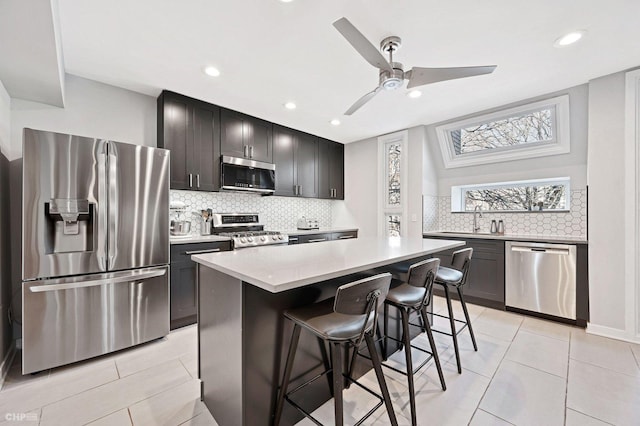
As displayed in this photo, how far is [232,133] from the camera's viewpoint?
354cm

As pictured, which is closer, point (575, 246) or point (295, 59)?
point (295, 59)

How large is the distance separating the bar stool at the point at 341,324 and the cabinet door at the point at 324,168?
3512 millimetres

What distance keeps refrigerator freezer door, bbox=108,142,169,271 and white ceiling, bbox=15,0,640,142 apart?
0.84m

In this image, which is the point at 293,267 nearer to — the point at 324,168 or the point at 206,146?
the point at 206,146

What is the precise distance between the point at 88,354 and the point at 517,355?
3.59 m

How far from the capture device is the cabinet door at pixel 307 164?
4.44 meters

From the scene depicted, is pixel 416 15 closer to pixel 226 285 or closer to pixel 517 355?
pixel 226 285

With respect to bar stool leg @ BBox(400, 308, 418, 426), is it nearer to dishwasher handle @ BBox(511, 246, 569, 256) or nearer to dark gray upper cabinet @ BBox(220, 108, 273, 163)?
dishwasher handle @ BBox(511, 246, 569, 256)

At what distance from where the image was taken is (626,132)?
8.37ft

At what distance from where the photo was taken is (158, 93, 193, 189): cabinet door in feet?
9.83

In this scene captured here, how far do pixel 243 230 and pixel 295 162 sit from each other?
1404mm

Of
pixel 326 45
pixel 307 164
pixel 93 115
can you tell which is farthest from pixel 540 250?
pixel 93 115

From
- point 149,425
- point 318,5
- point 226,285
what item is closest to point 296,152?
point 318,5

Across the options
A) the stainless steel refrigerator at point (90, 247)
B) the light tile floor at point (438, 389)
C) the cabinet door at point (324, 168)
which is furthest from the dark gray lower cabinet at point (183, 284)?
the cabinet door at point (324, 168)
